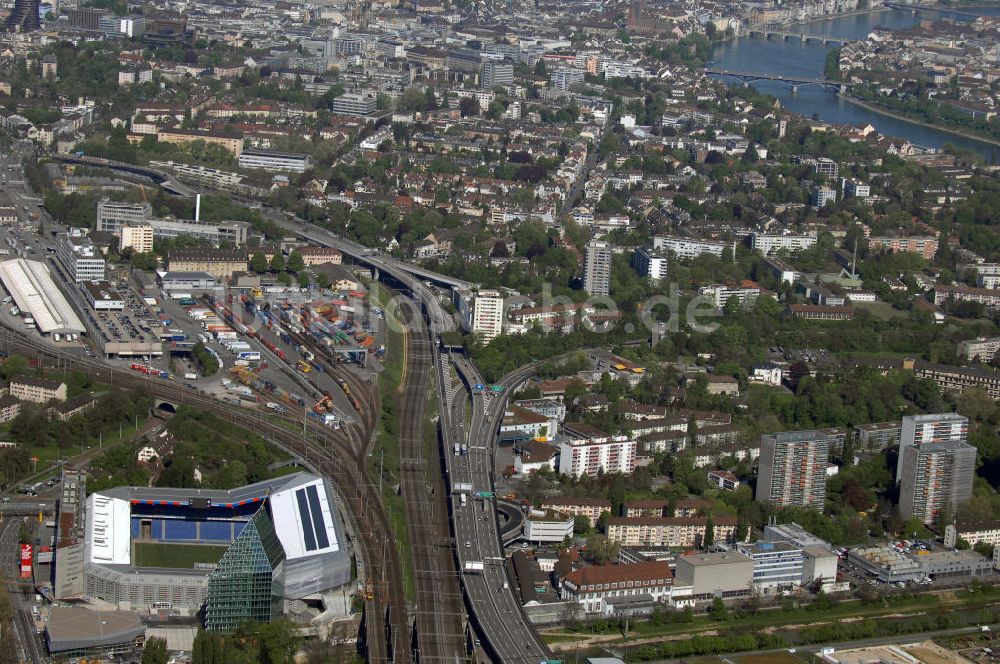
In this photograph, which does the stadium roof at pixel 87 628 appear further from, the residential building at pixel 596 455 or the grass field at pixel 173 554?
the residential building at pixel 596 455

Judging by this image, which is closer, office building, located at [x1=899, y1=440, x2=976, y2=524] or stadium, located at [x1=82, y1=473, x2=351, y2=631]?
stadium, located at [x1=82, y1=473, x2=351, y2=631]

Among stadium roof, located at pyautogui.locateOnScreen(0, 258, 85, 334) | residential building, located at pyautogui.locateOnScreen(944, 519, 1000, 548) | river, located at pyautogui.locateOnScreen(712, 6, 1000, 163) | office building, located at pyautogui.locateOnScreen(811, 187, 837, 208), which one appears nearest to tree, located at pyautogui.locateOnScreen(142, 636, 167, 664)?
residential building, located at pyautogui.locateOnScreen(944, 519, 1000, 548)

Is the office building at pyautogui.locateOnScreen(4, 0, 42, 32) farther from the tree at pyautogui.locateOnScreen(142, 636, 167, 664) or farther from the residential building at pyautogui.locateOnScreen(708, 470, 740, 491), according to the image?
the tree at pyautogui.locateOnScreen(142, 636, 167, 664)

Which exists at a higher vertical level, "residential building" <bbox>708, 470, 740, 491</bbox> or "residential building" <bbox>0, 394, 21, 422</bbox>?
"residential building" <bbox>0, 394, 21, 422</bbox>

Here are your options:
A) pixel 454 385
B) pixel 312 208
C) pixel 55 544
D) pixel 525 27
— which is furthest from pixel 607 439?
pixel 525 27

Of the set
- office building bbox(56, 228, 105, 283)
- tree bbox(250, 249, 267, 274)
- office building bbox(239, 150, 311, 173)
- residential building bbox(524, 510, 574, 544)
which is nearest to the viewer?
residential building bbox(524, 510, 574, 544)

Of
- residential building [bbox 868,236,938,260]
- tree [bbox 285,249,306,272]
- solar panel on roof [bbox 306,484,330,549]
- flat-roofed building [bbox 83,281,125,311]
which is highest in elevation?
solar panel on roof [bbox 306,484,330,549]
